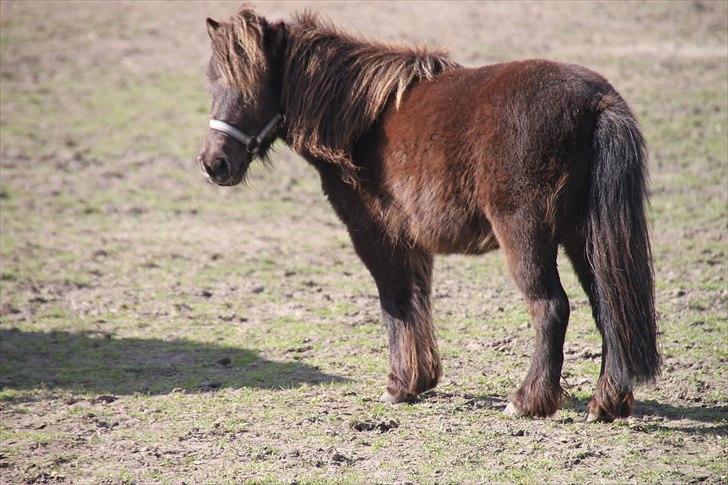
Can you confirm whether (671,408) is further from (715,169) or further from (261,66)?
(715,169)

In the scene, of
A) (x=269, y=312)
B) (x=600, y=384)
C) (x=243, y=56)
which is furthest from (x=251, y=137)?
(x=600, y=384)

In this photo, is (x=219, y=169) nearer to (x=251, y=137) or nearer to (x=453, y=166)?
(x=251, y=137)

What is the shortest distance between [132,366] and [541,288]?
298 cm

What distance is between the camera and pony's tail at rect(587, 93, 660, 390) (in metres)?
4.35

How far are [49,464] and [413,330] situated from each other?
2068 millimetres

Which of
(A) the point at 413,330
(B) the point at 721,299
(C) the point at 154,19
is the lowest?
(A) the point at 413,330

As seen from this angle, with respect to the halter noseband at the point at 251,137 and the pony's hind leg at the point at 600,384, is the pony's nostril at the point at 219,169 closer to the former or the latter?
the halter noseband at the point at 251,137

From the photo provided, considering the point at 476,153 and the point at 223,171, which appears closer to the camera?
the point at 476,153

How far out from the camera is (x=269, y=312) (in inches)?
284

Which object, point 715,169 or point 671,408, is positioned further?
point 715,169

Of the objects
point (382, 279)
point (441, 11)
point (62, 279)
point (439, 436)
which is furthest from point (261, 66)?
point (441, 11)

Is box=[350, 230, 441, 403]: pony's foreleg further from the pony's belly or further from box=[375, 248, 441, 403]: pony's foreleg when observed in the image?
the pony's belly

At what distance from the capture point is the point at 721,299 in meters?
6.89

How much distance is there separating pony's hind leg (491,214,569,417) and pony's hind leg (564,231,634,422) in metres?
0.19
